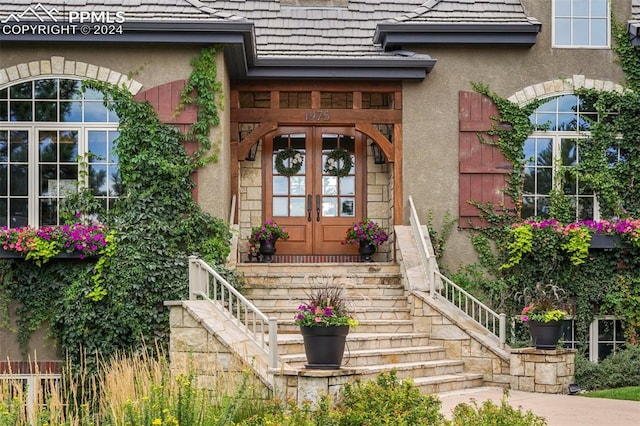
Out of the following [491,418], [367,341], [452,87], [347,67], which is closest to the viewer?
[491,418]

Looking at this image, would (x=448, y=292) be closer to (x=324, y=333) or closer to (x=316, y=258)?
(x=316, y=258)

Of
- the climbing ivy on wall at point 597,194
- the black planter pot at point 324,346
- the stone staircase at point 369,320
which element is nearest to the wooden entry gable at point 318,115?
the climbing ivy on wall at point 597,194

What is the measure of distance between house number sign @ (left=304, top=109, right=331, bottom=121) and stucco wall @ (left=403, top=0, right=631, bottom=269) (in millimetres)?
1248

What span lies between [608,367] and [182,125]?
6.60 metres

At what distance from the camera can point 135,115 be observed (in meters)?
12.8

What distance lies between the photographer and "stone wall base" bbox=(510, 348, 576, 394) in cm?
1138

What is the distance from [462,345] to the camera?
11.9m

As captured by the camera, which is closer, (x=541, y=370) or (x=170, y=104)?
(x=541, y=370)

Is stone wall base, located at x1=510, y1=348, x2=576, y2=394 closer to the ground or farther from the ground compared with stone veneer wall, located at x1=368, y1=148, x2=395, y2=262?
closer to the ground

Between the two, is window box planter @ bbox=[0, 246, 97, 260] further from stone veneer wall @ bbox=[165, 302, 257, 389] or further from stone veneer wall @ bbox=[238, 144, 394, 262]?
stone veneer wall @ bbox=[238, 144, 394, 262]

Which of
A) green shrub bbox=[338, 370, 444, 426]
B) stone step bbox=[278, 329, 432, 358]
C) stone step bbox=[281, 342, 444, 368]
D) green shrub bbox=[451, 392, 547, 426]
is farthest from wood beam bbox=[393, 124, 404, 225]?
green shrub bbox=[451, 392, 547, 426]

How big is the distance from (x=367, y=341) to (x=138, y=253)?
10.5ft

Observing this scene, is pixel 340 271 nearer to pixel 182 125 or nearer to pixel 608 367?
pixel 182 125

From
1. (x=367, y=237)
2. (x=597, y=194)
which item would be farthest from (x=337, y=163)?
(x=597, y=194)
